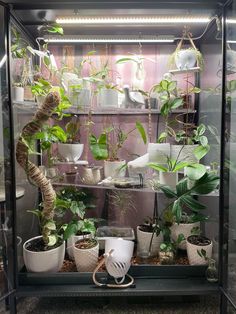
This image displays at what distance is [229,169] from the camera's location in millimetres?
1471

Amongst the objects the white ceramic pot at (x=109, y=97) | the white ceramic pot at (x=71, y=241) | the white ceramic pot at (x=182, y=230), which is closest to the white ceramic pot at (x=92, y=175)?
the white ceramic pot at (x=71, y=241)

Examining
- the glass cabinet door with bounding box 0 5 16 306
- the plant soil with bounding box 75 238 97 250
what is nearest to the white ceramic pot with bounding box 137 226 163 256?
the plant soil with bounding box 75 238 97 250

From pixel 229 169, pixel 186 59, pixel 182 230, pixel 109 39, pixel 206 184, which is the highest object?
pixel 109 39

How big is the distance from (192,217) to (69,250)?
0.93 metres

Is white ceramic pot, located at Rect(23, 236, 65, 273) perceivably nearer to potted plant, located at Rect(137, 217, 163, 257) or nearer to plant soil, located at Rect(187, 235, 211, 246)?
potted plant, located at Rect(137, 217, 163, 257)

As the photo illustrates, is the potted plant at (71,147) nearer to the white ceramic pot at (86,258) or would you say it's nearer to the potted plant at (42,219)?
the potted plant at (42,219)

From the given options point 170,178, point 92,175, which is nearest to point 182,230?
point 170,178

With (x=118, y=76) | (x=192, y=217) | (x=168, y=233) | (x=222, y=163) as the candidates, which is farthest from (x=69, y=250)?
(x=118, y=76)

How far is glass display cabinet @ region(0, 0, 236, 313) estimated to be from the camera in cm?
147

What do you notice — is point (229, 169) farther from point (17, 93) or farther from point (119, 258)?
point (17, 93)

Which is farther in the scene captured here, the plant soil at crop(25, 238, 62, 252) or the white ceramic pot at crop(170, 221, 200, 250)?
the white ceramic pot at crop(170, 221, 200, 250)

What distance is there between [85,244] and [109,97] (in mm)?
1066

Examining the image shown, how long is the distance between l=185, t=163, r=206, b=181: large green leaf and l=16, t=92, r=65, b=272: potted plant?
2.83ft

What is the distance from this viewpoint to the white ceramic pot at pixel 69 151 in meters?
1.86
